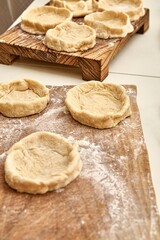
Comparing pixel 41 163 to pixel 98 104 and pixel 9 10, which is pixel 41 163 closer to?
pixel 98 104

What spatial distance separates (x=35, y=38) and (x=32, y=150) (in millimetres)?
726

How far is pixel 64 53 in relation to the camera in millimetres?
1572

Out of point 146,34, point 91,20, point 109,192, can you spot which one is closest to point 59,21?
point 91,20

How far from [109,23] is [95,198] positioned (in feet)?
3.20

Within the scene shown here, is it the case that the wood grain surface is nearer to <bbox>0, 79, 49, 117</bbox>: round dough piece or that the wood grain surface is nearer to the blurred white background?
<bbox>0, 79, 49, 117</bbox>: round dough piece

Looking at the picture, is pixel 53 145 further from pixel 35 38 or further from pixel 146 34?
pixel 146 34

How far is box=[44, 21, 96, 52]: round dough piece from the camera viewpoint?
157cm

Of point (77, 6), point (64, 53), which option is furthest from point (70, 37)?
point (77, 6)

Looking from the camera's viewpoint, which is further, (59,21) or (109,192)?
(59,21)

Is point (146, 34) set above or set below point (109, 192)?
below

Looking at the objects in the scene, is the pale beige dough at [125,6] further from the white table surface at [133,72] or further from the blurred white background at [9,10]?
the blurred white background at [9,10]

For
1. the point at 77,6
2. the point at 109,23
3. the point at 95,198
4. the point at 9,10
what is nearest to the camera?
the point at 95,198

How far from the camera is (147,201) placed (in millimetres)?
969

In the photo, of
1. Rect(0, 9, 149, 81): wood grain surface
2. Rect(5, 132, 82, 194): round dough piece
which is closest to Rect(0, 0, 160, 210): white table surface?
Rect(0, 9, 149, 81): wood grain surface
